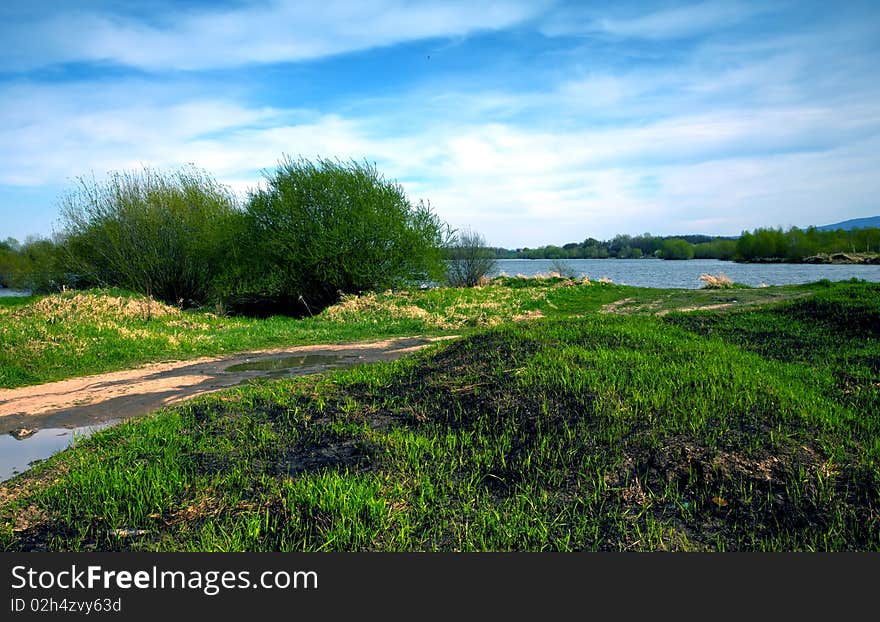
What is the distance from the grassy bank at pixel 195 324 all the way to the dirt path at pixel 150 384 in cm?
83

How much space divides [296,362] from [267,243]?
12062 millimetres

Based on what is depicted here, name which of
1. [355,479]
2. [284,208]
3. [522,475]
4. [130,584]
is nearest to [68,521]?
[130,584]

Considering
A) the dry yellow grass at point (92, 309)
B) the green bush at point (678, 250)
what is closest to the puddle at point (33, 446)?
the dry yellow grass at point (92, 309)

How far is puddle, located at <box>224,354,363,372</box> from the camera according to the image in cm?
1128

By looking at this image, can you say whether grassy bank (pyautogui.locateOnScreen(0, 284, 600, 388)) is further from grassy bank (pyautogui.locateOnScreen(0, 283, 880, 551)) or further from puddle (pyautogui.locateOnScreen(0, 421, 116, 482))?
grassy bank (pyautogui.locateOnScreen(0, 283, 880, 551))

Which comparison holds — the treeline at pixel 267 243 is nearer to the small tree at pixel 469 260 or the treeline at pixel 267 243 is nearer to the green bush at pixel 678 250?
the small tree at pixel 469 260

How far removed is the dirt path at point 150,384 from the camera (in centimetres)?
804

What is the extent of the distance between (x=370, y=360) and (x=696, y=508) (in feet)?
26.6

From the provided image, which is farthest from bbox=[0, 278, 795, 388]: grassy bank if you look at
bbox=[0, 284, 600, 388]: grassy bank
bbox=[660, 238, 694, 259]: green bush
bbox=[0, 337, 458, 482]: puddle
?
bbox=[660, 238, 694, 259]: green bush

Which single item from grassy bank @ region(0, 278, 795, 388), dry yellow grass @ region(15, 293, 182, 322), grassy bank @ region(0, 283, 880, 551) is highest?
dry yellow grass @ region(15, 293, 182, 322)

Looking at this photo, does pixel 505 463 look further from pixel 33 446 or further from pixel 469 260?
pixel 469 260

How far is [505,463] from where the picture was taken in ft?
17.1

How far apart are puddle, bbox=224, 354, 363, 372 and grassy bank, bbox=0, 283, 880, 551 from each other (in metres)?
3.06

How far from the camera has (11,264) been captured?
42.2m
